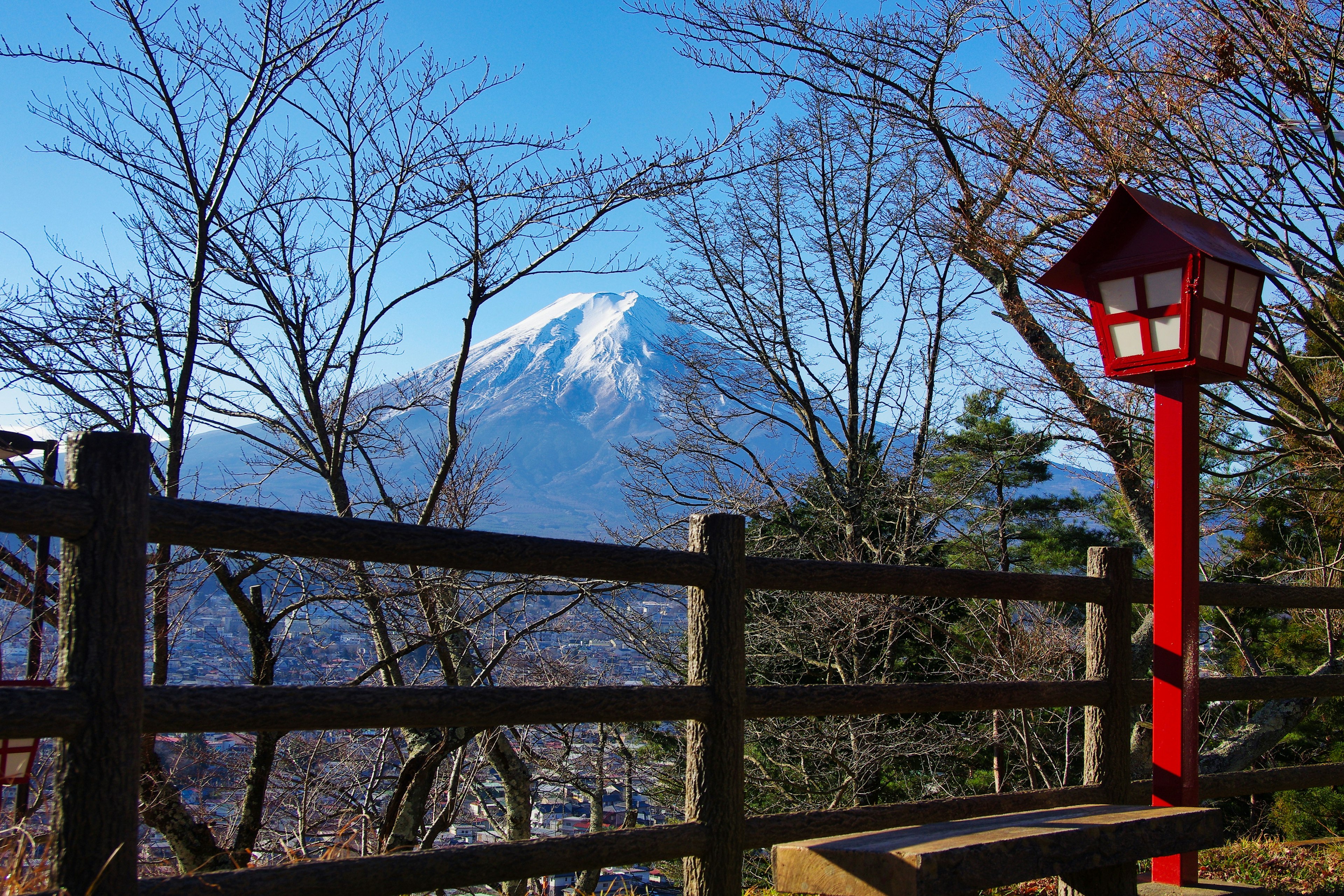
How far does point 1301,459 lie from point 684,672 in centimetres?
845

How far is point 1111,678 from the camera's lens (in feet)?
13.0

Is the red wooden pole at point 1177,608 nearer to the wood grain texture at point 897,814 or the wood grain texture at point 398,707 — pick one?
the wood grain texture at point 897,814

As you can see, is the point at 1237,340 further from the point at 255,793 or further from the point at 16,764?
the point at 255,793

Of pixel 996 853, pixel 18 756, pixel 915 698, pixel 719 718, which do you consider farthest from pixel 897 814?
pixel 18 756

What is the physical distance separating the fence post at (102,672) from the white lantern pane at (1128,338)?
3.27 meters

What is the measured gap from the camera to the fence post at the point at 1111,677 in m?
3.95

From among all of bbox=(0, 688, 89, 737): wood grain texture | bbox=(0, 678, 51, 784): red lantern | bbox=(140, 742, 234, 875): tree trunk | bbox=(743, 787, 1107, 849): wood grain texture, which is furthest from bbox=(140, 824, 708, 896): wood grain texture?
bbox=(140, 742, 234, 875): tree trunk

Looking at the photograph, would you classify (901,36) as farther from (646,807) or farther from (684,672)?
(646,807)

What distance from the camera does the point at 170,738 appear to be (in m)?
7.48

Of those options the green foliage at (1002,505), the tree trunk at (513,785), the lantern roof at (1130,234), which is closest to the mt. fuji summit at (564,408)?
the green foliage at (1002,505)

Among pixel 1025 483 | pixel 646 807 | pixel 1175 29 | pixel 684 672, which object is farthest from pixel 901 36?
pixel 1025 483

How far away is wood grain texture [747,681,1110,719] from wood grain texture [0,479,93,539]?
1.89 meters

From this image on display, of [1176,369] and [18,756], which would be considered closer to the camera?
[18,756]

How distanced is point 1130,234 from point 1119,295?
23cm
